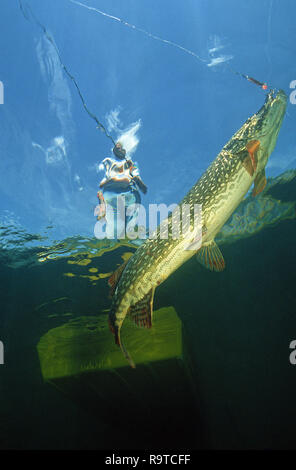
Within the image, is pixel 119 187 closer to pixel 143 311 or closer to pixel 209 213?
pixel 209 213

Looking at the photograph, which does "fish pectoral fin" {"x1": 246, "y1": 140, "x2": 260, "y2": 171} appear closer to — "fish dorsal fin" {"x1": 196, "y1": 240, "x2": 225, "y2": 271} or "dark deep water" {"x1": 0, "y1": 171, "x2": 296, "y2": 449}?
"fish dorsal fin" {"x1": 196, "y1": 240, "x2": 225, "y2": 271}

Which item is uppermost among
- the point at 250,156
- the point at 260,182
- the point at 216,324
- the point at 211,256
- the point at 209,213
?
the point at 250,156

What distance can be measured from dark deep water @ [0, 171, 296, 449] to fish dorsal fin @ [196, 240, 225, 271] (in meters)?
5.73

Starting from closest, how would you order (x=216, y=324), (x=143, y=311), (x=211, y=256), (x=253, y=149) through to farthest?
1. (x=143, y=311)
2. (x=253, y=149)
3. (x=211, y=256)
4. (x=216, y=324)

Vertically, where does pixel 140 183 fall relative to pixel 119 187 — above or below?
above

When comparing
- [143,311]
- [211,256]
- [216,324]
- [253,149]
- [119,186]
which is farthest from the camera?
[216,324]

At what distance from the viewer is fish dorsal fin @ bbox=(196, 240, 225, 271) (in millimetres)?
3498

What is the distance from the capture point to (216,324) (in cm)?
1307

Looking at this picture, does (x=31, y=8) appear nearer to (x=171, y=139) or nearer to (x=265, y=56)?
(x=171, y=139)

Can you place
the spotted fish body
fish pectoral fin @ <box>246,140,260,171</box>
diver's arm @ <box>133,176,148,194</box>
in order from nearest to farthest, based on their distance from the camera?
1. the spotted fish body
2. fish pectoral fin @ <box>246,140,260,171</box>
3. diver's arm @ <box>133,176,148,194</box>

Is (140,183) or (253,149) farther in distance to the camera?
(140,183)

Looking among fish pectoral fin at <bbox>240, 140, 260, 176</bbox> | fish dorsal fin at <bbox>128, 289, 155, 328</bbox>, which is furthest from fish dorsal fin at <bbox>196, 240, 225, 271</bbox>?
fish pectoral fin at <bbox>240, 140, 260, 176</bbox>

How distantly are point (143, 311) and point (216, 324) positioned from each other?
38.4 ft

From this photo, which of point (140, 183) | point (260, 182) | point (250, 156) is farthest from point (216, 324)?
point (250, 156)
